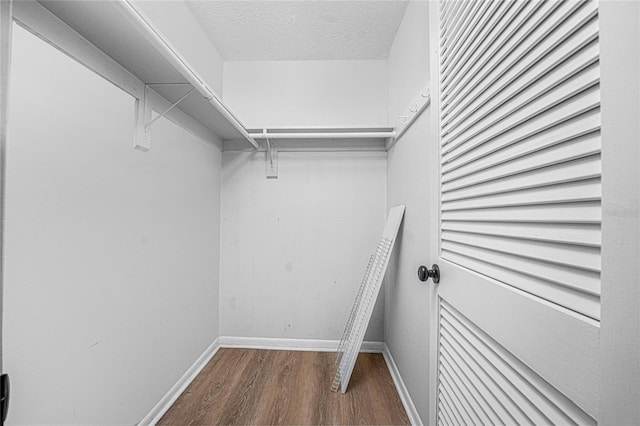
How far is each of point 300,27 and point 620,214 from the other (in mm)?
2224

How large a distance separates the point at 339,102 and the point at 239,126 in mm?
993

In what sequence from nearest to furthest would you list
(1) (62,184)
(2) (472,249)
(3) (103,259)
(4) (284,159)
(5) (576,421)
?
(5) (576,421) → (2) (472,249) → (1) (62,184) → (3) (103,259) → (4) (284,159)

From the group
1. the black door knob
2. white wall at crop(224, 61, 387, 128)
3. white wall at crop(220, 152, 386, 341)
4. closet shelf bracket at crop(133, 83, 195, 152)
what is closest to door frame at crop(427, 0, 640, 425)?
the black door knob

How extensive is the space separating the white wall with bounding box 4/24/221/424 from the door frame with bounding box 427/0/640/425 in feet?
4.59

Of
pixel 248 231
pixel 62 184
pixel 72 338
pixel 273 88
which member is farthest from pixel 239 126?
pixel 72 338

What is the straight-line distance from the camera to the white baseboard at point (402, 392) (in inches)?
61.5

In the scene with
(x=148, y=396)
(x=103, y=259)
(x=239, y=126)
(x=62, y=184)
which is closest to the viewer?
(x=62, y=184)

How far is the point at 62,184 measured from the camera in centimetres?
103

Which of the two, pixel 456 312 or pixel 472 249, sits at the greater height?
pixel 472 249

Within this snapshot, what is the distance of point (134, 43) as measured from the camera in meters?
1.08

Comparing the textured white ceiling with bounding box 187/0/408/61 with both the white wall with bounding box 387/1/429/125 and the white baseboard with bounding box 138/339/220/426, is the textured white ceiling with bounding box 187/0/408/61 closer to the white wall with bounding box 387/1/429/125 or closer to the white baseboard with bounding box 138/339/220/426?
the white wall with bounding box 387/1/429/125

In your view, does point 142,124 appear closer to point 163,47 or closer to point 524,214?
point 163,47

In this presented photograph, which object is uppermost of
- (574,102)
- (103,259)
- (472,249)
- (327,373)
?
(574,102)

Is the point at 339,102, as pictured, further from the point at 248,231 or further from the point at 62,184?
the point at 62,184
